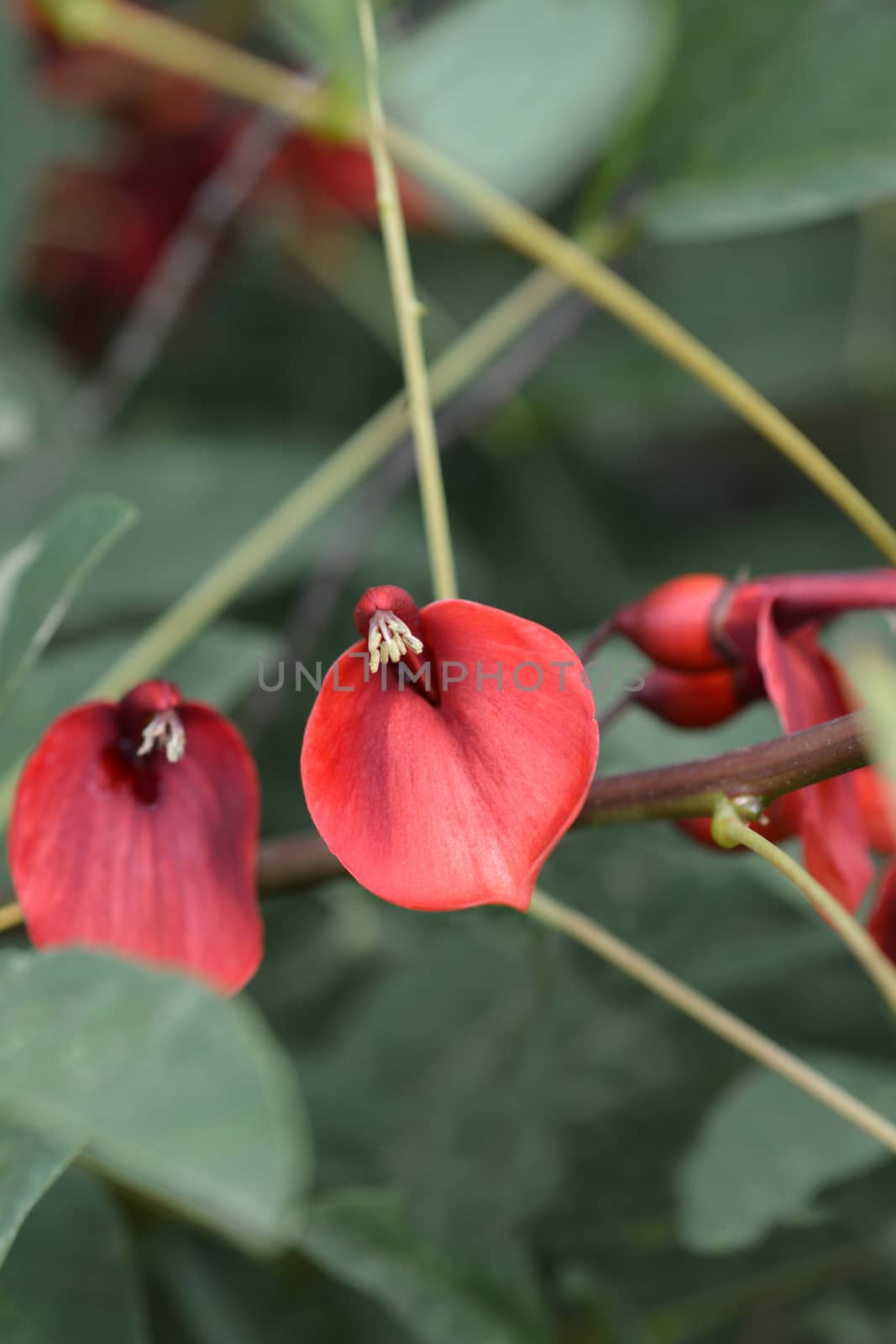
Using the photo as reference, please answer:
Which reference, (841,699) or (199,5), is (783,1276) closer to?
(841,699)

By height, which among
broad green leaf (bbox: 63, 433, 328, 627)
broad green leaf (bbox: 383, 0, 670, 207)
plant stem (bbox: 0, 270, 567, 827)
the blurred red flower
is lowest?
plant stem (bbox: 0, 270, 567, 827)

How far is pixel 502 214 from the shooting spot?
23.6 inches

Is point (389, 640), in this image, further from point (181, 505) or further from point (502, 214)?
point (181, 505)

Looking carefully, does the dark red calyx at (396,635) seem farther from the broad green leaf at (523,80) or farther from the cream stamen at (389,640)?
the broad green leaf at (523,80)

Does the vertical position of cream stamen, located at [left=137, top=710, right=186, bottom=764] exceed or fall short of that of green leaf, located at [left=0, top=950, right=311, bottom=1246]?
it exceeds it

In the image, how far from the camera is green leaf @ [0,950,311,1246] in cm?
24

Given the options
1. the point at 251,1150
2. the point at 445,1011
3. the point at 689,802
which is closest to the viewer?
the point at 251,1150

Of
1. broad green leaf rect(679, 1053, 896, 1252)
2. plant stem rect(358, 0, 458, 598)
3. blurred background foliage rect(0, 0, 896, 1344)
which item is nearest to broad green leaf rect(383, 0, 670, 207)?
blurred background foliage rect(0, 0, 896, 1344)

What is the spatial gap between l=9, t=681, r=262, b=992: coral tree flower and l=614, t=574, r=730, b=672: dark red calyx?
146 mm

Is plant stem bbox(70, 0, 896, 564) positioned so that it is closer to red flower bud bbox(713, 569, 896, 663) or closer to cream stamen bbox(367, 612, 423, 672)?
red flower bud bbox(713, 569, 896, 663)

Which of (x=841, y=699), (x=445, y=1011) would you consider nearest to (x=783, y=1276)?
(x=445, y=1011)

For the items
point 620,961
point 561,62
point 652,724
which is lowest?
point 620,961

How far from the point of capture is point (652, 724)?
61 cm

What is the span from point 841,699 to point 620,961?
121mm
